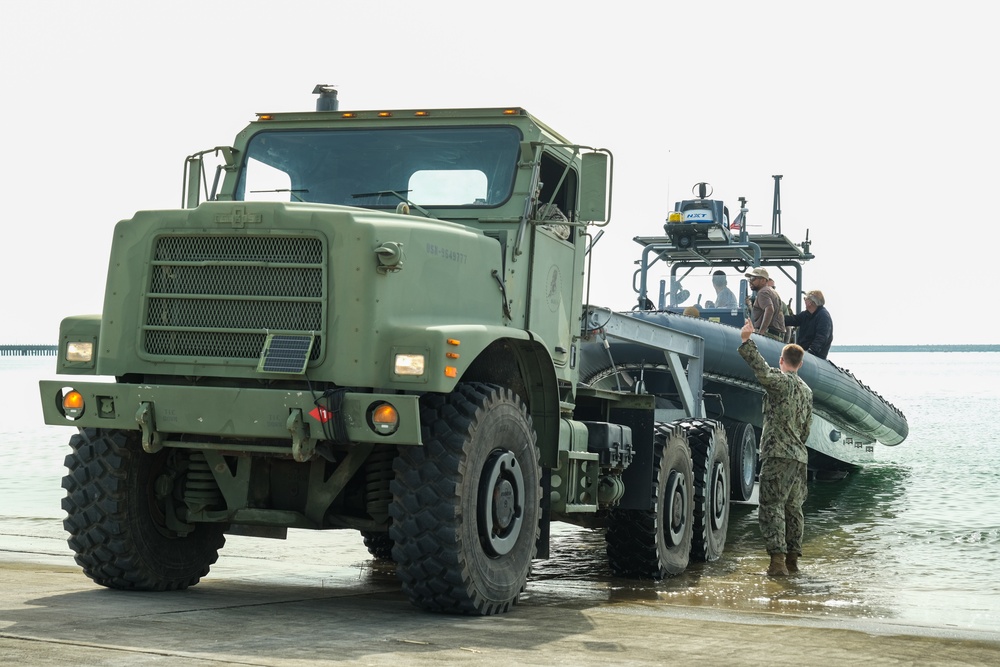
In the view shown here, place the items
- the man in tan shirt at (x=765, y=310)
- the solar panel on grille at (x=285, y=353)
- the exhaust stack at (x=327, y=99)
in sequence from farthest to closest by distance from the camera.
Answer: the man in tan shirt at (x=765, y=310)
the exhaust stack at (x=327, y=99)
the solar panel on grille at (x=285, y=353)

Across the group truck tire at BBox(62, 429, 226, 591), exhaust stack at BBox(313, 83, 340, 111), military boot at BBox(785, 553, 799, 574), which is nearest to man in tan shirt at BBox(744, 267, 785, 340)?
military boot at BBox(785, 553, 799, 574)

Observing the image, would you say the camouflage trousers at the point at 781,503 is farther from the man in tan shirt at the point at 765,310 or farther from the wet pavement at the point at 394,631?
the man in tan shirt at the point at 765,310

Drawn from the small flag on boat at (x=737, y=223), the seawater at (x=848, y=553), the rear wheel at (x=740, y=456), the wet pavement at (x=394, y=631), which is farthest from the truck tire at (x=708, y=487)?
the small flag on boat at (x=737, y=223)

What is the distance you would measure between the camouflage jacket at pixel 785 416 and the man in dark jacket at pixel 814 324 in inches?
203

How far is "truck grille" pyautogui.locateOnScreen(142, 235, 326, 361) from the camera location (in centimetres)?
661

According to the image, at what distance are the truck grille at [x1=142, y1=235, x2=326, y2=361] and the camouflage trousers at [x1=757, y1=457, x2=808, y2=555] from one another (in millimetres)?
4348

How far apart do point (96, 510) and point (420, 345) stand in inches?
79.3

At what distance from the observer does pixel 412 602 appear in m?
6.86

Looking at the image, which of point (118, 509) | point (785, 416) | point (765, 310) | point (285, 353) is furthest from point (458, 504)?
point (765, 310)

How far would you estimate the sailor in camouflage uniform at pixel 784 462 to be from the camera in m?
9.71

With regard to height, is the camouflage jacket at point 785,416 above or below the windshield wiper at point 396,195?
below

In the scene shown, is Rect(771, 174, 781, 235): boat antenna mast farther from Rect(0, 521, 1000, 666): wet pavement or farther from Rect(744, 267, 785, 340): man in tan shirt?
Rect(0, 521, 1000, 666): wet pavement

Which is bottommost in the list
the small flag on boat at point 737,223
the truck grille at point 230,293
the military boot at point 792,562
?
the military boot at point 792,562

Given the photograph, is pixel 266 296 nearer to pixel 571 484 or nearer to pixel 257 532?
pixel 257 532
